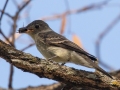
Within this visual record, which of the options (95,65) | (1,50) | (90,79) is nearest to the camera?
(1,50)

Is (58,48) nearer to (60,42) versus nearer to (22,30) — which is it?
(60,42)

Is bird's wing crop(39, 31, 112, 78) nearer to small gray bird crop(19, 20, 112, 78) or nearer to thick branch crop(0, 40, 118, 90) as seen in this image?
small gray bird crop(19, 20, 112, 78)

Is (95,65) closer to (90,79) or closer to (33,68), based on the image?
(90,79)

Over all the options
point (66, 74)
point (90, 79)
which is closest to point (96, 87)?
point (90, 79)

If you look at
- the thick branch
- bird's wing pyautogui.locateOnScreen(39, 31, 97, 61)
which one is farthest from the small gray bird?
the thick branch

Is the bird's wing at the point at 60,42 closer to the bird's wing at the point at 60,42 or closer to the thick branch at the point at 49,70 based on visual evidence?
the bird's wing at the point at 60,42

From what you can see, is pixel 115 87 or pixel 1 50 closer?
pixel 1 50

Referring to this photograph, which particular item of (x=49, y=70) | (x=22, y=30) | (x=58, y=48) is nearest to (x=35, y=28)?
(x=22, y=30)
